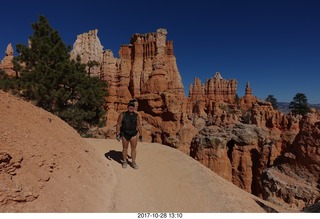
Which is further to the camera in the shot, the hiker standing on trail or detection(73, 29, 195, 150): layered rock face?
detection(73, 29, 195, 150): layered rock face

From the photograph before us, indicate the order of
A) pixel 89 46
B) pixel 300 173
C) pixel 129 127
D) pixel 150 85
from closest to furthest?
pixel 129 127
pixel 300 173
pixel 150 85
pixel 89 46

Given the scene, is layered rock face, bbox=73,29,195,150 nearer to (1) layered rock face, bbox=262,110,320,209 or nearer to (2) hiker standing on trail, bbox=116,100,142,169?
(1) layered rock face, bbox=262,110,320,209

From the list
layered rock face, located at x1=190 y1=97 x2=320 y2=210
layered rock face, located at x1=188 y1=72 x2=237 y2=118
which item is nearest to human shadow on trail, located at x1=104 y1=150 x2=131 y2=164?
layered rock face, located at x1=190 y1=97 x2=320 y2=210

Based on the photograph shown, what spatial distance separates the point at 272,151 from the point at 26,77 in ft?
60.3

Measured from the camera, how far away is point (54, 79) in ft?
52.5

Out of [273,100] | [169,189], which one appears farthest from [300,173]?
[273,100]

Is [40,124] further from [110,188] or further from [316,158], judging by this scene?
[316,158]

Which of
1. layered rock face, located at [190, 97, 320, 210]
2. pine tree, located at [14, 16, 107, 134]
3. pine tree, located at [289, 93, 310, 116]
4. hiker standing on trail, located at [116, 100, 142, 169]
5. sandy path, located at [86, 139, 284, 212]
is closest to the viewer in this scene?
sandy path, located at [86, 139, 284, 212]

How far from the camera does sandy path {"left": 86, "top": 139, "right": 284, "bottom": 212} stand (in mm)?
6051

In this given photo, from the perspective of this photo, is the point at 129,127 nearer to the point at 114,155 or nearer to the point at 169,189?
the point at 114,155

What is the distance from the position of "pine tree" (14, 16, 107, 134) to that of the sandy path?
8578 mm

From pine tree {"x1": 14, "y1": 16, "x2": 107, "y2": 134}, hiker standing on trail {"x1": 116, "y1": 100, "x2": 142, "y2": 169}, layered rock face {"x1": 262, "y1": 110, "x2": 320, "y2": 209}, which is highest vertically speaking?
pine tree {"x1": 14, "y1": 16, "x2": 107, "y2": 134}

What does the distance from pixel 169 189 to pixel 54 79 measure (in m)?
12.1

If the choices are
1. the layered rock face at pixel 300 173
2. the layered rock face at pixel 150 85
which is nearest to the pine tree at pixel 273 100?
the layered rock face at pixel 150 85
